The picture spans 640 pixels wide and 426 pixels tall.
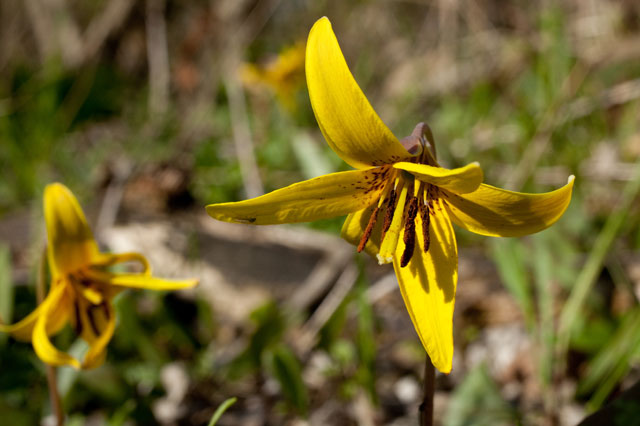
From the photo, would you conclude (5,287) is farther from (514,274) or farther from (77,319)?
(514,274)

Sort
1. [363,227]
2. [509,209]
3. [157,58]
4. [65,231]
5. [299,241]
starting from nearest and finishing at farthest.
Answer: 1. [509,209]
2. [363,227]
3. [65,231]
4. [299,241]
5. [157,58]

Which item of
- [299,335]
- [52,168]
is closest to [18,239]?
[52,168]

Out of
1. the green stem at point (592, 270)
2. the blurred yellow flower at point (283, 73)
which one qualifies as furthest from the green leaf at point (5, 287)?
the blurred yellow flower at point (283, 73)

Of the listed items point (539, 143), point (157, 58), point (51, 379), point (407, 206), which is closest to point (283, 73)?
point (157, 58)

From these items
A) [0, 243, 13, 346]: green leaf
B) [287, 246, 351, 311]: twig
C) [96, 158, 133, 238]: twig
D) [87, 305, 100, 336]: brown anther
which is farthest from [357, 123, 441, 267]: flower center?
[96, 158, 133, 238]: twig

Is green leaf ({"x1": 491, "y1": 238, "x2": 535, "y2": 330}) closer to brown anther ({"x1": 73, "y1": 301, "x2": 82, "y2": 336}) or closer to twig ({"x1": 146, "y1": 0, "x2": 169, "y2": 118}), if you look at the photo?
brown anther ({"x1": 73, "y1": 301, "x2": 82, "y2": 336})

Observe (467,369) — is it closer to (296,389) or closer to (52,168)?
(296,389)
